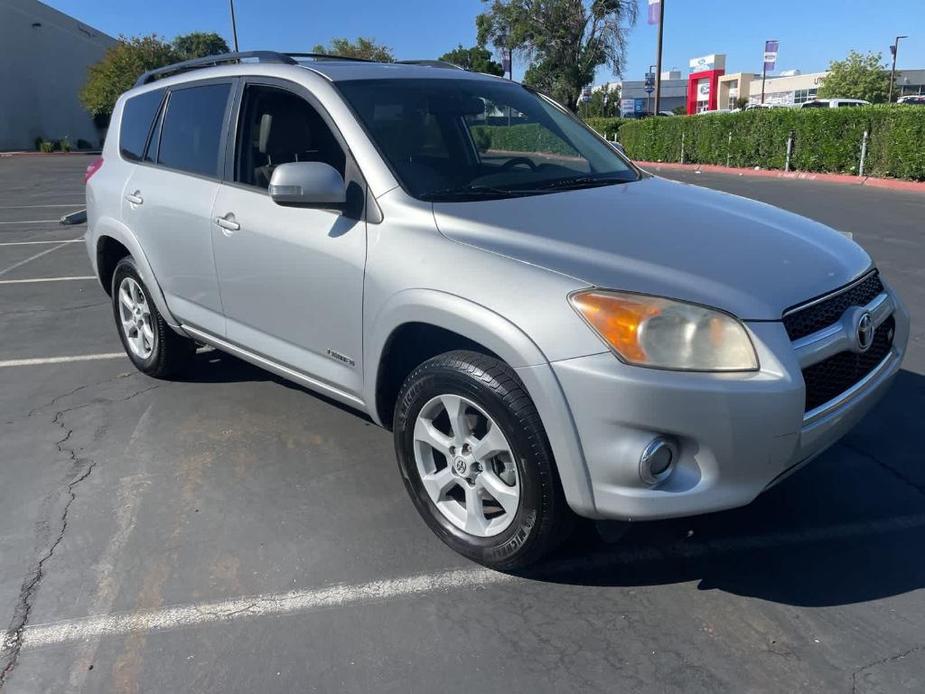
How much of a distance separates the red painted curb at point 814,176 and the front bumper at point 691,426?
49.3 feet

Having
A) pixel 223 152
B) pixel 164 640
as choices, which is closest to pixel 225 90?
pixel 223 152

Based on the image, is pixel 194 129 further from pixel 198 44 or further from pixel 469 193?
pixel 198 44

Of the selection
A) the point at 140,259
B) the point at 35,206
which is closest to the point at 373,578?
the point at 140,259

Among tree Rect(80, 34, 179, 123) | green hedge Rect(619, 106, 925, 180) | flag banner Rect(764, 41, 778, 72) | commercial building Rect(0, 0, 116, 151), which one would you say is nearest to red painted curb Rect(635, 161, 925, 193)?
green hedge Rect(619, 106, 925, 180)

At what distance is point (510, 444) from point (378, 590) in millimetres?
762

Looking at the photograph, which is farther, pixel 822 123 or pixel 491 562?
pixel 822 123

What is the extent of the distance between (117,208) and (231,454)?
6.25 feet

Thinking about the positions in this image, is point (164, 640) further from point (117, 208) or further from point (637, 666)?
point (117, 208)

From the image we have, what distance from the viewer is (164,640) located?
103 inches

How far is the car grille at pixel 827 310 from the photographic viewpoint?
8.43ft

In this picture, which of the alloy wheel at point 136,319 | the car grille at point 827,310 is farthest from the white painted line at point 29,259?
the car grille at point 827,310

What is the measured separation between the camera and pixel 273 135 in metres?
3.86

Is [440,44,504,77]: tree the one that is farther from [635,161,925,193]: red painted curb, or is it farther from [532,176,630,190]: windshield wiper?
[532,176,630,190]: windshield wiper

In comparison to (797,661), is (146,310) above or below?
above
